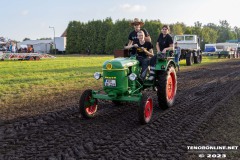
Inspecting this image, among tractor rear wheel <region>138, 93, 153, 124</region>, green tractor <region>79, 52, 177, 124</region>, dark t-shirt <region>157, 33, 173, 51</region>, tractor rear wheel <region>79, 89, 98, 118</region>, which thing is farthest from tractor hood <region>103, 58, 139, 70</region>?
dark t-shirt <region>157, 33, 173, 51</region>

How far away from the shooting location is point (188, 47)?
21.1m

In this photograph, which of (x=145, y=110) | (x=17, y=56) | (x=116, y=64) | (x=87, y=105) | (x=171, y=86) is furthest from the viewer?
(x=17, y=56)

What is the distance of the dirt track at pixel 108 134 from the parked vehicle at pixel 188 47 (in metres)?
13.6

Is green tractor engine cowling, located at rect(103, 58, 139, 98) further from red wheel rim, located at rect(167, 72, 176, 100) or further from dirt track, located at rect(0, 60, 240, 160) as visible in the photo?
red wheel rim, located at rect(167, 72, 176, 100)

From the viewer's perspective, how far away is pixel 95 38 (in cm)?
4931

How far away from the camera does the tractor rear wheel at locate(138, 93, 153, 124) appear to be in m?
5.20

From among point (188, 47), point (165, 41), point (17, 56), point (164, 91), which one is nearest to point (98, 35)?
point (17, 56)

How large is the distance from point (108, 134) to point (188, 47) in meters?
17.5

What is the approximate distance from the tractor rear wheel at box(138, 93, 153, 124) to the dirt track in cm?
12

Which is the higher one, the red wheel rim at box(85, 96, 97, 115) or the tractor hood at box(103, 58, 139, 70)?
the tractor hood at box(103, 58, 139, 70)

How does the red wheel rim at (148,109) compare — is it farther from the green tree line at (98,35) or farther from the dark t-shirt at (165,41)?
the green tree line at (98,35)

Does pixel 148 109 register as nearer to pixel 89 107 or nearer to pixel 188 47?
pixel 89 107

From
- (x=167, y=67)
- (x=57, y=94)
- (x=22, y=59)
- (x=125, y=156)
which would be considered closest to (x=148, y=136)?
(x=125, y=156)

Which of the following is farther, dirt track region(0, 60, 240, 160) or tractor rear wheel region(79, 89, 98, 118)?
tractor rear wheel region(79, 89, 98, 118)
